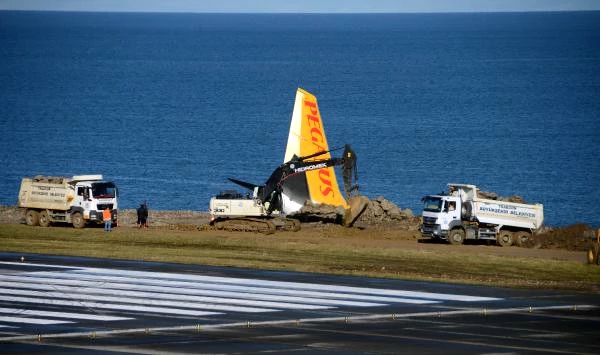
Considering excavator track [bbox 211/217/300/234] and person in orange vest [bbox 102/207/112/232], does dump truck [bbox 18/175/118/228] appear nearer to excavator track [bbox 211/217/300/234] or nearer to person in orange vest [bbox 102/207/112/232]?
person in orange vest [bbox 102/207/112/232]

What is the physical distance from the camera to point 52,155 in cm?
13712

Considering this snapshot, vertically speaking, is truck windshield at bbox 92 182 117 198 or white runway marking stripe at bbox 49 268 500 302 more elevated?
truck windshield at bbox 92 182 117 198

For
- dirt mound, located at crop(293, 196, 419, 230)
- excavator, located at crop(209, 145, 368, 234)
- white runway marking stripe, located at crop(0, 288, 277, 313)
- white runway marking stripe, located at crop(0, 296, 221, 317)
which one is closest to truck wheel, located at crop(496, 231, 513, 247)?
dirt mound, located at crop(293, 196, 419, 230)

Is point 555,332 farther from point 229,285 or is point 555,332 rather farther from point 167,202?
point 167,202

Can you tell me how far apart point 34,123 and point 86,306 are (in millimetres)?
127346

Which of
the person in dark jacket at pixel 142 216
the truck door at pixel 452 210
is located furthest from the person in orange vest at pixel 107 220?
the truck door at pixel 452 210

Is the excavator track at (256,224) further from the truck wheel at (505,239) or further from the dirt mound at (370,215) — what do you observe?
the truck wheel at (505,239)

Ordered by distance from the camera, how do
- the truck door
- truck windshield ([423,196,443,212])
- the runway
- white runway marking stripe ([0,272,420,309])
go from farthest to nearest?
1. truck windshield ([423,196,443,212])
2. the truck door
3. white runway marking stripe ([0,272,420,309])
4. the runway

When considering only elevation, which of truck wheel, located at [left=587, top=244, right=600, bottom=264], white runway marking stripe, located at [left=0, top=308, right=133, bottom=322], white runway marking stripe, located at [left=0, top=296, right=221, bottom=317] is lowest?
white runway marking stripe, located at [left=0, top=308, right=133, bottom=322]

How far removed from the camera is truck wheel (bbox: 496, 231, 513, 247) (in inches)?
2667

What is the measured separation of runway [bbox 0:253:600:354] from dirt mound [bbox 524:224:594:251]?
584 inches

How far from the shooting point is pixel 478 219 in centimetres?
6775

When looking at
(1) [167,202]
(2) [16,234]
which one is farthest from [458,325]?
(1) [167,202]

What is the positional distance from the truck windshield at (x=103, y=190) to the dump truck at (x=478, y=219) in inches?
765
